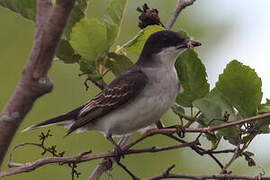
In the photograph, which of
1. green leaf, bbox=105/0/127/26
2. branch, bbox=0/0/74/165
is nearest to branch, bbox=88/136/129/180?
green leaf, bbox=105/0/127/26

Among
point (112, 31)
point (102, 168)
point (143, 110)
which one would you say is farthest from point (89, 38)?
point (143, 110)

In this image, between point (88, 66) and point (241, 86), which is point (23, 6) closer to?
point (88, 66)

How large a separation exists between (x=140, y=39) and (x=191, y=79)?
295mm

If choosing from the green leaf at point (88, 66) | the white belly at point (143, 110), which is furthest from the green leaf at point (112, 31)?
the white belly at point (143, 110)

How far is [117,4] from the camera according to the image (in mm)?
2773

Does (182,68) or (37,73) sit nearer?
(37,73)

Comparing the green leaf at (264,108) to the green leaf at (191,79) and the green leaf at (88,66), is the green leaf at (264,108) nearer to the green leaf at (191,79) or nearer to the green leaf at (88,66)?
the green leaf at (191,79)

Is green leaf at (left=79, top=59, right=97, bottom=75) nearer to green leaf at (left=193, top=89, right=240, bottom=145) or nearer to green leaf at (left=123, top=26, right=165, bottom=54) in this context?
green leaf at (left=123, top=26, right=165, bottom=54)

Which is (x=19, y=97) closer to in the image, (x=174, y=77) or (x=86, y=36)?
(x=86, y=36)

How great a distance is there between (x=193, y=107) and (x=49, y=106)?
3.82 metres

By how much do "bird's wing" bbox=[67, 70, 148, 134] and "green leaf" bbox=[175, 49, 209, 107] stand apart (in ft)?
2.43

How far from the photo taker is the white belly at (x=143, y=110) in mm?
3277

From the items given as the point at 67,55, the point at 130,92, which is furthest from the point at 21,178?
the point at 67,55

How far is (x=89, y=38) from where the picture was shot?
8.45 feet
